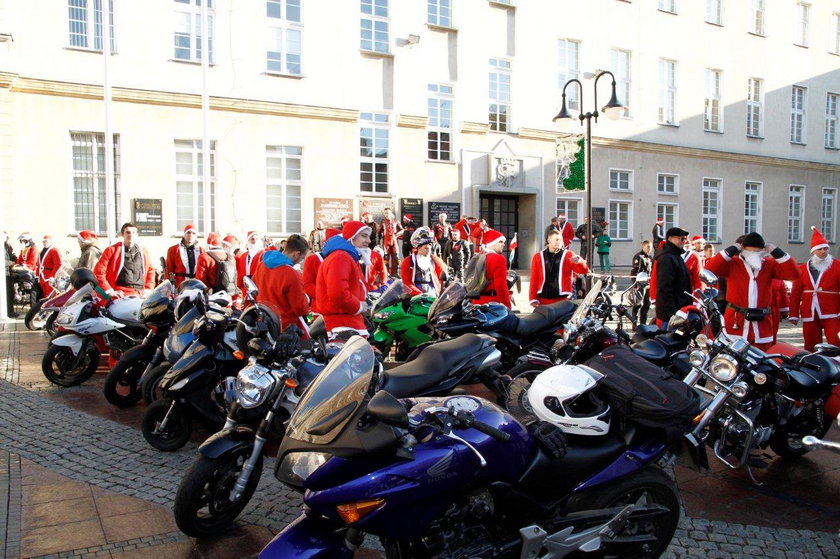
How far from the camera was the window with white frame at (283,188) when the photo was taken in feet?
63.5

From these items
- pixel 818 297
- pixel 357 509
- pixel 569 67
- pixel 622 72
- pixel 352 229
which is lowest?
pixel 357 509

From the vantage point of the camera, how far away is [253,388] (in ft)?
13.1

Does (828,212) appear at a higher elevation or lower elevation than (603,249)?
higher

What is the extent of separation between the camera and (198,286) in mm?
6516

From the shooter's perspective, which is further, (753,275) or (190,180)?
(190,180)

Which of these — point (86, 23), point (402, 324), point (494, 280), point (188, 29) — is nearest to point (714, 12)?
point (188, 29)

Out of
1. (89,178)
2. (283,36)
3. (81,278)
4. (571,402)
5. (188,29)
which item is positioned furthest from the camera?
(283,36)

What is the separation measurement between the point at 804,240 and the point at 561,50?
16247mm

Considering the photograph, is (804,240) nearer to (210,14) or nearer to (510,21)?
(510,21)

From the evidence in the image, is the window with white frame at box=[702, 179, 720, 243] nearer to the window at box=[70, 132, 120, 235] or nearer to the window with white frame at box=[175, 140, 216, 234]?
the window with white frame at box=[175, 140, 216, 234]

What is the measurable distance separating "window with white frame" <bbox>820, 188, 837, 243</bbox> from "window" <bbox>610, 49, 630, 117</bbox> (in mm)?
13497

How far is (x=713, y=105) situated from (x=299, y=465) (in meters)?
29.5

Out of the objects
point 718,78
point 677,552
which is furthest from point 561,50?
point 677,552

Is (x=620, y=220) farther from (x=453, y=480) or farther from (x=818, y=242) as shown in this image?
(x=453, y=480)
